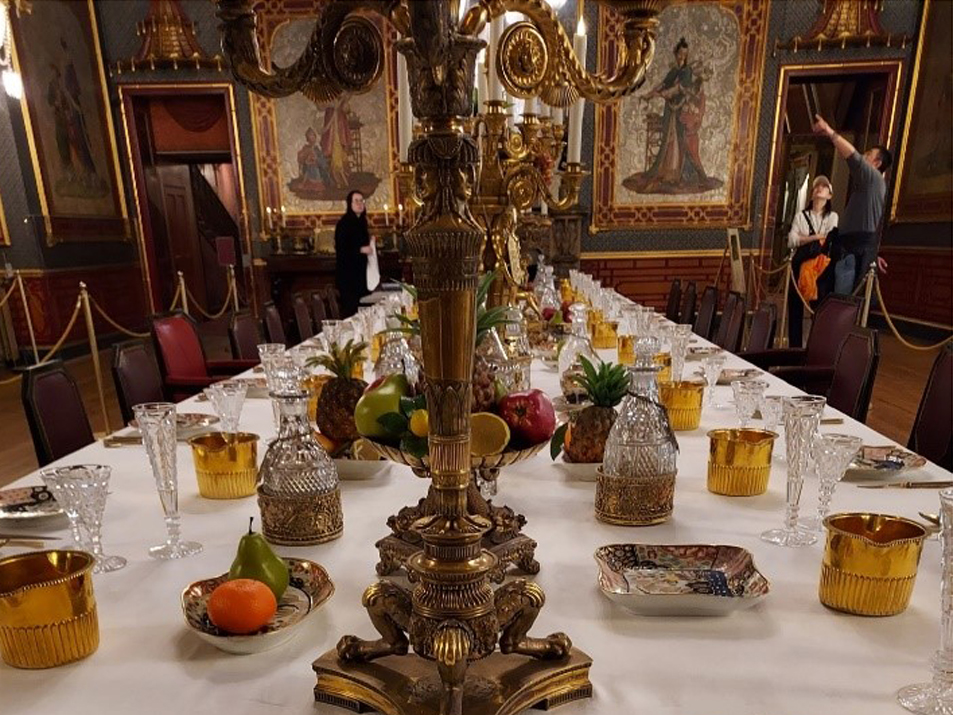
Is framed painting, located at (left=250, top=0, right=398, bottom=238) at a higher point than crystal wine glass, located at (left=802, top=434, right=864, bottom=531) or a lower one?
higher

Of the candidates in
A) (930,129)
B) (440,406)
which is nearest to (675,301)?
(930,129)

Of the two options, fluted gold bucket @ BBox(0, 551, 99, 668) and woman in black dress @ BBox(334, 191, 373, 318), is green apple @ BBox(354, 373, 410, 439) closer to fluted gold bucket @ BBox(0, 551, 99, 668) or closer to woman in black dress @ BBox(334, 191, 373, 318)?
fluted gold bucket @ BBox(0, 551, 99, 668)

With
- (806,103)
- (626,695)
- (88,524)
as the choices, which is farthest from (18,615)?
(806,103)

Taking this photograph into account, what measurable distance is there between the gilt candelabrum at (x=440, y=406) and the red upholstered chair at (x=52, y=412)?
1.34 m

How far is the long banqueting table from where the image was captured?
0.69 meters

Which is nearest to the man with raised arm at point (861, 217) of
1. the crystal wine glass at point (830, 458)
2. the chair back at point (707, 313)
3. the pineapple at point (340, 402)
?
the chair back at point (707, 313)

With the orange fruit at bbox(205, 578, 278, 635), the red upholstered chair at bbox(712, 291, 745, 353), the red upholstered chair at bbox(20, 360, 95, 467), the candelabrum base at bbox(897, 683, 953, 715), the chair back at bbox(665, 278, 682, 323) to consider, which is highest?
the orange fruit at bbox(205, 578, 278, 635)

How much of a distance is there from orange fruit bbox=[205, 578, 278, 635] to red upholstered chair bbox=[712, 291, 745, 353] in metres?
2.96

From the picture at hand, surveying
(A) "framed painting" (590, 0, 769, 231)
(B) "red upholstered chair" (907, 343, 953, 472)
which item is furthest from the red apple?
(A) "framed painting" (590, 0, 769, 231)

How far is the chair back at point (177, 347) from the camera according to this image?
2.64 meters

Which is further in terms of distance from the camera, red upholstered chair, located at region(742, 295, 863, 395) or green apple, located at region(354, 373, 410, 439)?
red upholstered chair, located at region(742, 295, 863, 395)

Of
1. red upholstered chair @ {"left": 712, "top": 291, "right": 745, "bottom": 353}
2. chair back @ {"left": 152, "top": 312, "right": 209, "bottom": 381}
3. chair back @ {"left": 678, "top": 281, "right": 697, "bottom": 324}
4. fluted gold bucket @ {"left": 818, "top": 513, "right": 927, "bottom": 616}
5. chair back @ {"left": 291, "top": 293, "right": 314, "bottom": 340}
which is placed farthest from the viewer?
chair back @ {"left": 678, "top": 281, "right": 697, "bottom": 324}

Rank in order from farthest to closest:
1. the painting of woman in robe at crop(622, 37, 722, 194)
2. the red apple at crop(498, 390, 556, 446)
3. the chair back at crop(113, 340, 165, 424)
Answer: the painting of woman in robe at crop(622, 37, 722, 194)
the chair back at crop(113, 340, 165, 424)
the red apple at crop(498, 390, 556, 446)

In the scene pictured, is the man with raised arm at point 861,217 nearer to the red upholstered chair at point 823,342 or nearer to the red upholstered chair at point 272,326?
the red upholstered chair at point 823,342
